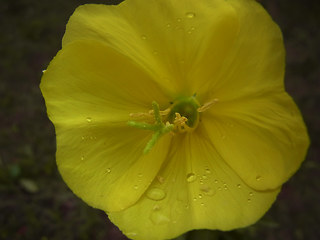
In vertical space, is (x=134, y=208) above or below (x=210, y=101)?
below

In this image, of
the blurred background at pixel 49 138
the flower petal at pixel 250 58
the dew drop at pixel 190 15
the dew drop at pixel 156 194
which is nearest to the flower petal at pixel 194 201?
the dew drop at pixel 156 194

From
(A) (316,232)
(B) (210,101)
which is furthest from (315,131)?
(B) (210,101)

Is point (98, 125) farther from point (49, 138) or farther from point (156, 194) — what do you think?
point (49, 138)

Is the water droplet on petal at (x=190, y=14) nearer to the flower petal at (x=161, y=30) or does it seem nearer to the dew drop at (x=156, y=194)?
the flower petal at (x=161, y=30)

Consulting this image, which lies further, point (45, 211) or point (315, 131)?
point (315, 131)

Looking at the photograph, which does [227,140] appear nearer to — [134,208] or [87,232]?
[134,208]

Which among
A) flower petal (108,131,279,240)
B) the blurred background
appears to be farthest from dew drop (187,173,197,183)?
the blurred background

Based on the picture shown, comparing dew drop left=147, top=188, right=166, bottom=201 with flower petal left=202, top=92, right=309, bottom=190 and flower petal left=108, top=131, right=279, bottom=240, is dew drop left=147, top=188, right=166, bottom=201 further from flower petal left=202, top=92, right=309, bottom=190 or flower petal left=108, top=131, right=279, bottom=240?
flower petal left=202, top=92, right=309, bottom=190
